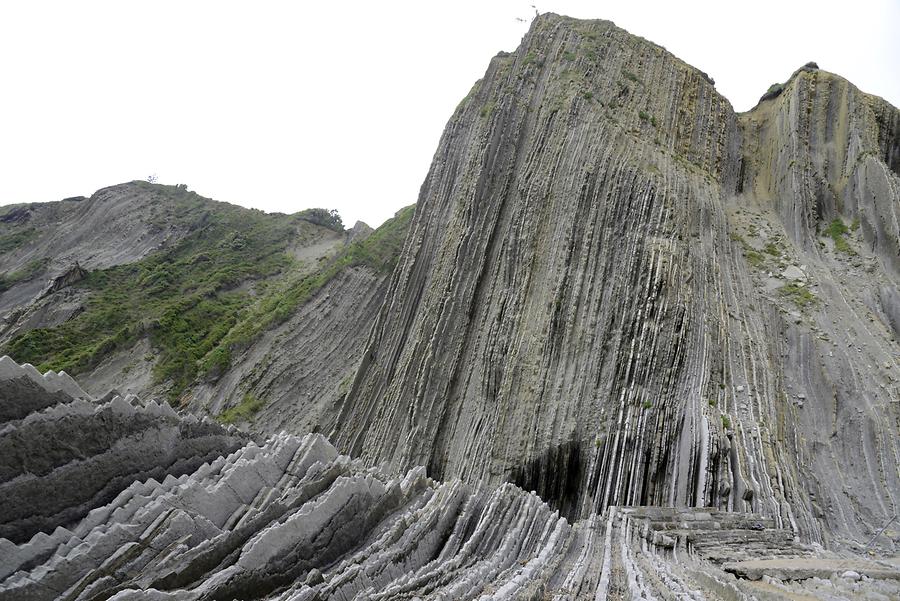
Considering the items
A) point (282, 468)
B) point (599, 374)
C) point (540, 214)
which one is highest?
point (540, 214)

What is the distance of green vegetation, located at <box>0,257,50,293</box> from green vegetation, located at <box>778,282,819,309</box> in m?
47.1

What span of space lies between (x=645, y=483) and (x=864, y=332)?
881 centimetres

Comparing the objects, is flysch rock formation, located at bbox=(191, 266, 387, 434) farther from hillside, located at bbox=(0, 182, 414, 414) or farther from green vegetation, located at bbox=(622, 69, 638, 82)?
green vegetation, located at bbox=(622, 69, 638, 82)

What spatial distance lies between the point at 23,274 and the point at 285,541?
1728 inches

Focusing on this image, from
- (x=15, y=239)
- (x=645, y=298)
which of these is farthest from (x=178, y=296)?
(x=645, y=298)

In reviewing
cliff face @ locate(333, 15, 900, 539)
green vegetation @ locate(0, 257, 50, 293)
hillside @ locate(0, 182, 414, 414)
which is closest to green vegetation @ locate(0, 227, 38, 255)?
hillside @ locate(0, 182, 414, 414)

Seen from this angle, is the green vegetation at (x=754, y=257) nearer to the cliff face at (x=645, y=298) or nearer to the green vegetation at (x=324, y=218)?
the cliff face at (x=645, y=298)

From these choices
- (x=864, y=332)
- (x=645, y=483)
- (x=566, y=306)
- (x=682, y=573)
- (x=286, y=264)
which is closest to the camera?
(x=682, y=573)

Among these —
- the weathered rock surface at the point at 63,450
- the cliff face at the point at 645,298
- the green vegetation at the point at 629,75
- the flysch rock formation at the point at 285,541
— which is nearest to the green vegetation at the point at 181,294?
the cliff face at the point at 645,298

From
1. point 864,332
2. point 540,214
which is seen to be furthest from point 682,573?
point 540,214

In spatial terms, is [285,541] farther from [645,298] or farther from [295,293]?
[295,293]

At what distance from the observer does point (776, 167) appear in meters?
23.9

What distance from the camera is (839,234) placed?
19.8m

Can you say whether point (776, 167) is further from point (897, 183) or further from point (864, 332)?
point (864, 332)
